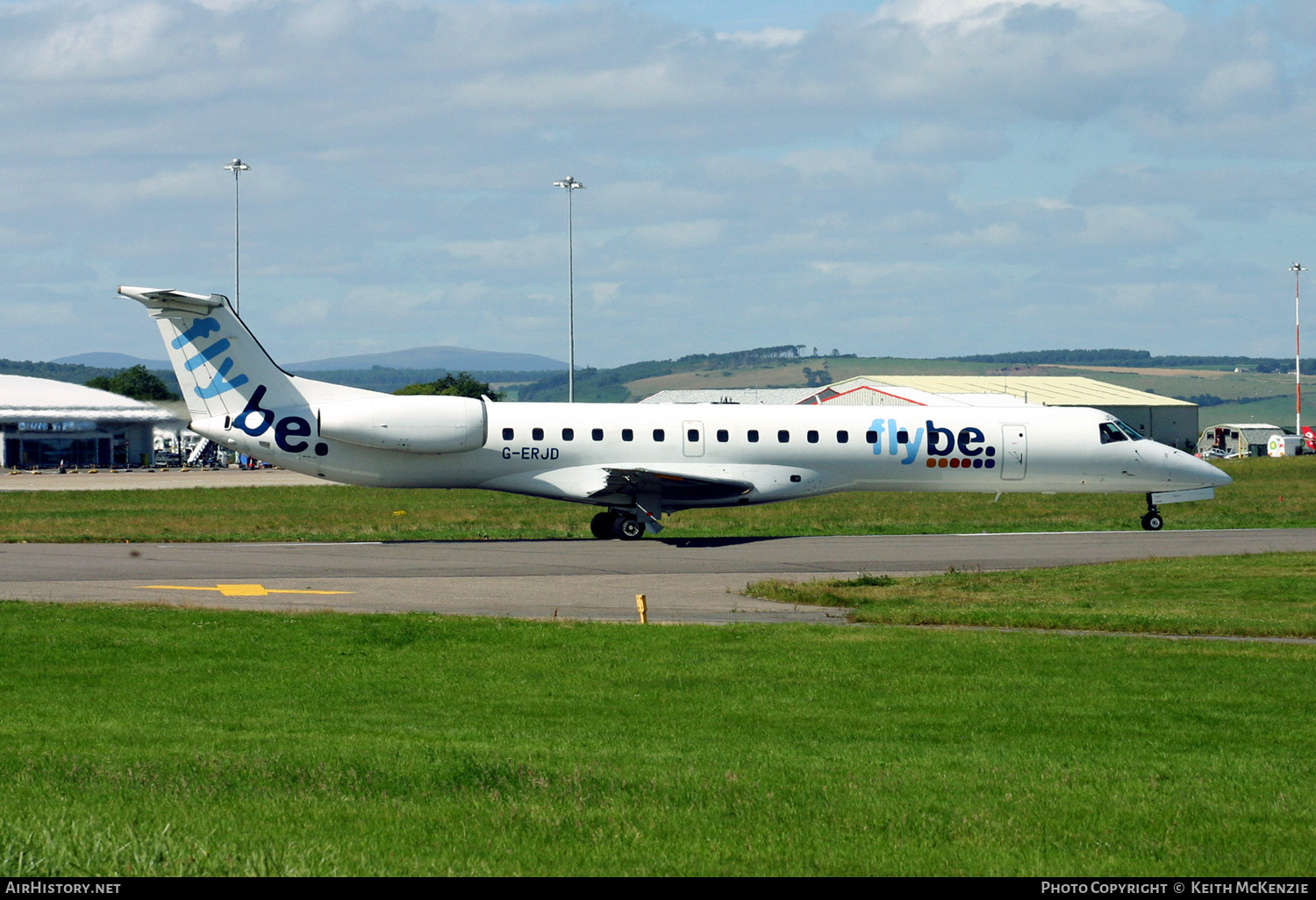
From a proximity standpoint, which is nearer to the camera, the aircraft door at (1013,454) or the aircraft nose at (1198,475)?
the aircraft door at (1013,454)

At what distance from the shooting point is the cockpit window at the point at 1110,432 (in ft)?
120

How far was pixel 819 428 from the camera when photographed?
3491 cm

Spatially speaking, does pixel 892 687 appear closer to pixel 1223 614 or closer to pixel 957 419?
pixel 1223 614

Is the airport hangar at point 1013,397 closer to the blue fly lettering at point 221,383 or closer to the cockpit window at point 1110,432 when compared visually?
the cockpit window at point 1110,432

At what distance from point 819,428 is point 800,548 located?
15.4ft

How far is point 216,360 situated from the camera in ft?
103

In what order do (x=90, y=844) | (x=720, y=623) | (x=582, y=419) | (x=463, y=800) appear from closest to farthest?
(x=90, y=844) < (x=463, y=800) < (x=720, y=623) < (x=582, y=419)

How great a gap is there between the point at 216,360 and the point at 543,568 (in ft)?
34.0

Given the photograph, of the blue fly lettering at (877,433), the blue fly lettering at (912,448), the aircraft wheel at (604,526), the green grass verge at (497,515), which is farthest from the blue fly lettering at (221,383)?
the blue fly lettering at (912,448)

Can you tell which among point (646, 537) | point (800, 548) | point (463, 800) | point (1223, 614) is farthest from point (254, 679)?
point (646, 537)

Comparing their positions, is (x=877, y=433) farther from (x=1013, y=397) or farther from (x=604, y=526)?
(x=1013, y=397)

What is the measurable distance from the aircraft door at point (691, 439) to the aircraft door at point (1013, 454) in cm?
828

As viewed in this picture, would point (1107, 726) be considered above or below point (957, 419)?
below

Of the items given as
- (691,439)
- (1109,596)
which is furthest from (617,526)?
(1109,596)
